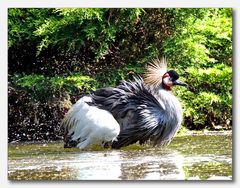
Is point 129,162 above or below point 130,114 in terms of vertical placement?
below

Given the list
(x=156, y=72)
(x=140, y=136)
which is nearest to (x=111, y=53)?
(x=156, y=72)

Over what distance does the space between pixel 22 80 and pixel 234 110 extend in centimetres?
181

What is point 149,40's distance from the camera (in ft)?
22.5

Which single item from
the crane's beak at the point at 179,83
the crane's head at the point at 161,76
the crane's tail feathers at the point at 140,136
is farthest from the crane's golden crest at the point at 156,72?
the crane's tail feathers at the point at 140,136

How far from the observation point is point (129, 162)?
5.86 meters

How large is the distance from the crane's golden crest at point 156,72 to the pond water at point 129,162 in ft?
1.71

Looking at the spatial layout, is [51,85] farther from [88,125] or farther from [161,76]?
[161,76]

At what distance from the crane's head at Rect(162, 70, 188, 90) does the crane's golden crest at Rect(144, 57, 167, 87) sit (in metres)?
0.04

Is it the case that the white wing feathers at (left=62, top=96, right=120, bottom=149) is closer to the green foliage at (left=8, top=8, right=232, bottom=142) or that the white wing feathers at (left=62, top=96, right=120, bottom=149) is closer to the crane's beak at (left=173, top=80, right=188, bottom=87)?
the green foliage at (left=8, top=8, right=232, bottom=142)

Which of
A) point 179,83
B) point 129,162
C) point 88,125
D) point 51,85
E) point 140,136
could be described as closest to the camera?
point 129,162

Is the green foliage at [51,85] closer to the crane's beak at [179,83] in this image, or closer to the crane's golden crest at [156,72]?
the crane's golden crest at [156,72]

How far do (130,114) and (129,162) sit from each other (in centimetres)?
75

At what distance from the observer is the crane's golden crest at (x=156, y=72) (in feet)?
22.0

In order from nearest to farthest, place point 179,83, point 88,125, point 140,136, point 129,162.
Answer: point 129,162
point 88,125
point 140,136
point 179,83
